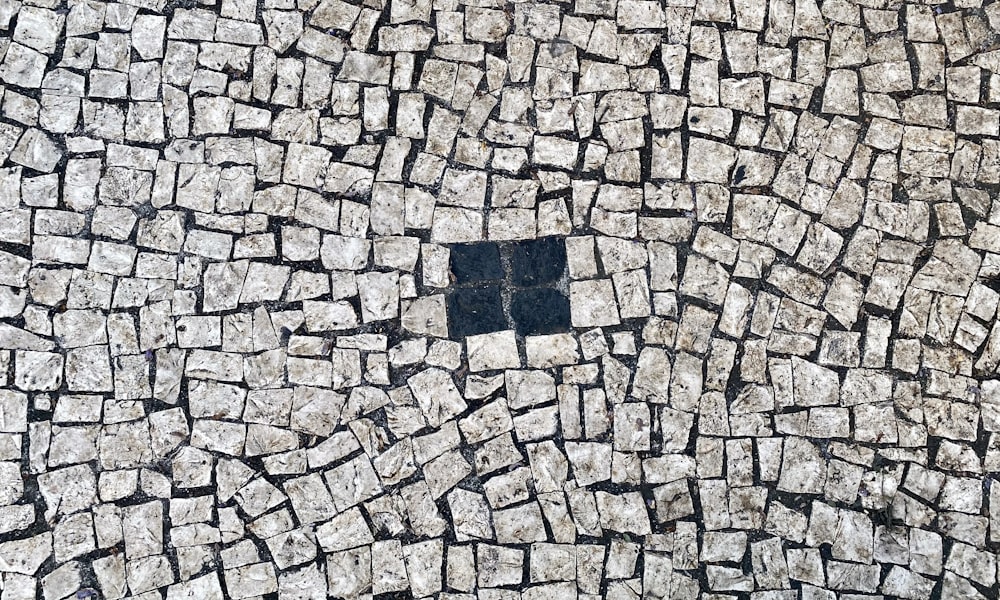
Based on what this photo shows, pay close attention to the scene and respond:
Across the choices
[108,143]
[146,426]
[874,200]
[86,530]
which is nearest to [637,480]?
[874,200]

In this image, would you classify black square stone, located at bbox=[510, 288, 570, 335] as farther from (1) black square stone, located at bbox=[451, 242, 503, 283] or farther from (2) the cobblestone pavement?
(1) black square stone, located at bbox=[451, 242, 503, 283]

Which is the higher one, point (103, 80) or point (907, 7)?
point (907, 7)

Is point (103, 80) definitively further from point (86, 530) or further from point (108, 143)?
point (86, 530)

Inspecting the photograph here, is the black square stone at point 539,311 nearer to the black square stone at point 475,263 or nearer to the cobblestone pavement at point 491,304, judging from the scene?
the cobblestone pavement at point 491,304

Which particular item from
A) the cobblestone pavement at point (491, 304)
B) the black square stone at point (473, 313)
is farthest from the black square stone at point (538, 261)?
the black square stone at point (473, 313)

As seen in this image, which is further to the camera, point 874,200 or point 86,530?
point 874,200
